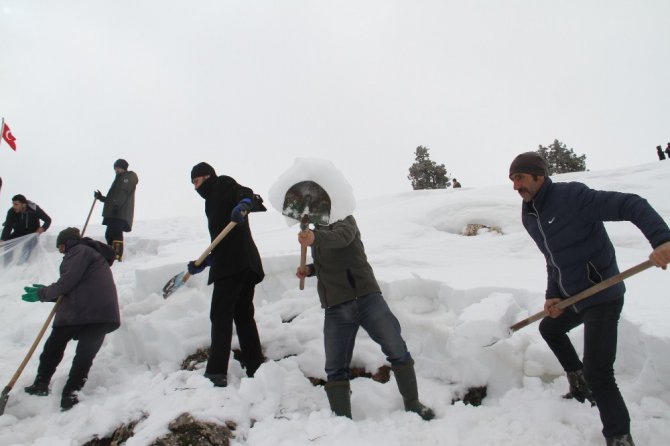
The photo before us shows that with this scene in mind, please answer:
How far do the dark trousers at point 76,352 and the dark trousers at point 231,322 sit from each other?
126cm

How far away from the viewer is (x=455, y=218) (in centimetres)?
792

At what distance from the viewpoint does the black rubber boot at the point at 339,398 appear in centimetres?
252


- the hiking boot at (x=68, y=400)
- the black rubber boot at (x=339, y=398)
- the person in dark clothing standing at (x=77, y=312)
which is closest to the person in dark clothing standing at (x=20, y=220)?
the person in dark clothing standing at (x=77, y=312)

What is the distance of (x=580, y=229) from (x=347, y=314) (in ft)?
4.85

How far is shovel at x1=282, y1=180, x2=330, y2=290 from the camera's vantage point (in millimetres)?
2865

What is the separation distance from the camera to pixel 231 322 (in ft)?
10.1

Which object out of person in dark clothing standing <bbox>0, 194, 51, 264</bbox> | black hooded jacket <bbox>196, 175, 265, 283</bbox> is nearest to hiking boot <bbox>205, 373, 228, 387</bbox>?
black hooded jacket <bbox>196, 175, 265, 283</bbox>

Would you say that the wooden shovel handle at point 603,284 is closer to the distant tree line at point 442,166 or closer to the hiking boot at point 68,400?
the hiking boot at point 68,400

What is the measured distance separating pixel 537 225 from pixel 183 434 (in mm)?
2389

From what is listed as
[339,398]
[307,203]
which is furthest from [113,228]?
[339,398]

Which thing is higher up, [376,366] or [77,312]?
[77,312]

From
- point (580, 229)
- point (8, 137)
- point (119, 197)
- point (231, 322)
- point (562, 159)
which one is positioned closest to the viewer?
point (580, 229)

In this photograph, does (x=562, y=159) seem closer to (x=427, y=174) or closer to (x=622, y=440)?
(x=427, y=174)

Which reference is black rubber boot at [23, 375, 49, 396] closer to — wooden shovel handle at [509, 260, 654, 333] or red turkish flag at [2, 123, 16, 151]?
wooden shovel handle at [509, 260, 654, 333]
